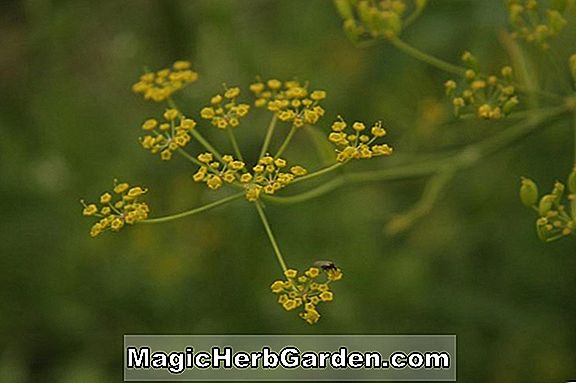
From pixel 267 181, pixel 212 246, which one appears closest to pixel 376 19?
pixel 267 181

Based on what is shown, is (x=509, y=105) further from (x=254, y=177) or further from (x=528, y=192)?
(x=254, y=177)

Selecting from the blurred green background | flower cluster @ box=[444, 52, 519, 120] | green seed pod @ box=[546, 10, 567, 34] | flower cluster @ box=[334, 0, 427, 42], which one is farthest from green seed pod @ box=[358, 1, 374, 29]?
the blurred green background

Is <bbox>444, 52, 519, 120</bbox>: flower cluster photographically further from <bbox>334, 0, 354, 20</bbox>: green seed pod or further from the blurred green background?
the blurred green background

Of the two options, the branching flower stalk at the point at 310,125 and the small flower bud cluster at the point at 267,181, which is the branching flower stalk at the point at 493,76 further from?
the small flower bud cluster at the point at 267,181

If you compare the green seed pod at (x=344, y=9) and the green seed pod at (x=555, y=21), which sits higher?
the green seed pod at (x=344, y=9)

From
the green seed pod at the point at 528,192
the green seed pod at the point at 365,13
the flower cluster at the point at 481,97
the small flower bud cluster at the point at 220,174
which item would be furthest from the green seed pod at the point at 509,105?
the small flower bud cluster at the point at 220,174
